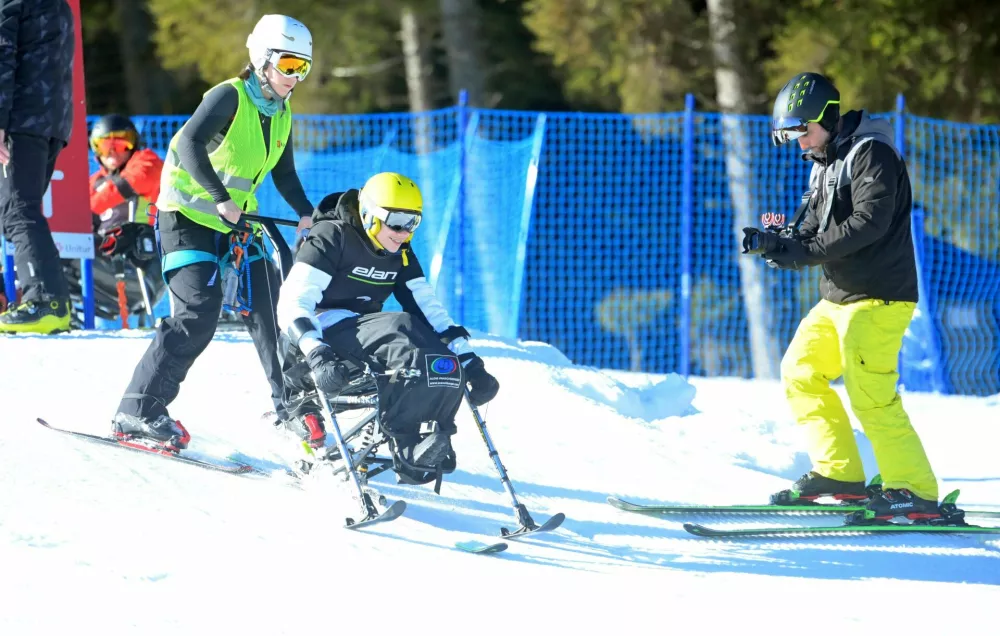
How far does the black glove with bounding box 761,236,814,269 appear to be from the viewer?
6207 mm

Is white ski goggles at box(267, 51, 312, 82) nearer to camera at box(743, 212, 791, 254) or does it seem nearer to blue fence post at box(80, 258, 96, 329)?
camera at box(743, 212, 791, 254)

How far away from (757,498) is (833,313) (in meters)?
1.33

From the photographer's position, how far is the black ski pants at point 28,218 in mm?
7492

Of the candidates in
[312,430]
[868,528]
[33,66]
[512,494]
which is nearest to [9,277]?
[33,66]

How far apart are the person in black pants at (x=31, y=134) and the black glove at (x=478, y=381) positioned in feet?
10.3

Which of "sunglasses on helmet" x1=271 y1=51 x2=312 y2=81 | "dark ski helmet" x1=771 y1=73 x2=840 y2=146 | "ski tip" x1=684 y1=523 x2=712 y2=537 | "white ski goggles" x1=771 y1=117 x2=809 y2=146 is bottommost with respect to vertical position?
"ski tip" x1=684 y1=523 x2=712 y2=537

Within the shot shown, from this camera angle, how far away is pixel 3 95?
7328mm

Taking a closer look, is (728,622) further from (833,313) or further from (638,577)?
(833,313)

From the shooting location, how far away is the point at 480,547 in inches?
213

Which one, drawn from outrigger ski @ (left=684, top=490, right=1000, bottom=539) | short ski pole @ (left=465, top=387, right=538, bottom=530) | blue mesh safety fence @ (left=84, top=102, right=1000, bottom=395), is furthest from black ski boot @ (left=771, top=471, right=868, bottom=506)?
blue mesh safety fence @ (left=84, top=102, right=1000, bottom=395)

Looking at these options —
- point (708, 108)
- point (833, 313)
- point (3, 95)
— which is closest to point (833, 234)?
point (833, 313)

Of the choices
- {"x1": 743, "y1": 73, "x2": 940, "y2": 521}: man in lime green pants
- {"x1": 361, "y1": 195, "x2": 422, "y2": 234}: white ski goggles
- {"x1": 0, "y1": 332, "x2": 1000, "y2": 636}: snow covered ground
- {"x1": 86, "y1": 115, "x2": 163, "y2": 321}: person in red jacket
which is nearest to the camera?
{"x1": 0, "y1": 332, "x2": 1000, "y2": 636}: snow covered ground

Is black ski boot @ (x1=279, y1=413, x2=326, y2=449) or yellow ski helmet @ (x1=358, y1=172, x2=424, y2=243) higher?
yellow ski helmet @ (x1=358, y1=172, x2=424, y2=243)

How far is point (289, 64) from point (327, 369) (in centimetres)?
164
